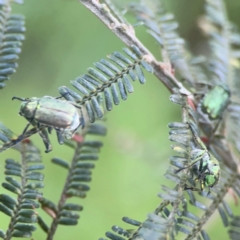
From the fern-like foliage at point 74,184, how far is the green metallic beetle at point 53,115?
0.37 metres

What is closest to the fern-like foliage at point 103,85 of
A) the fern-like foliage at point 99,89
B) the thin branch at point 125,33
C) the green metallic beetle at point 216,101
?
the fern-like foliage at point 99,89

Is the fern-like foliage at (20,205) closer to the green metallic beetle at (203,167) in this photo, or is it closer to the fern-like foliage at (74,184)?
the fern-like foliage at (74,184)

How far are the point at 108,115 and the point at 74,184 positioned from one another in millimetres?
1843

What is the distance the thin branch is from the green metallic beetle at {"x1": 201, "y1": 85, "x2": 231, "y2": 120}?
180 millimetres

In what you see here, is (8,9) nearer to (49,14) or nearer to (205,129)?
(205,129)

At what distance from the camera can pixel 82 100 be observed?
1.36 m

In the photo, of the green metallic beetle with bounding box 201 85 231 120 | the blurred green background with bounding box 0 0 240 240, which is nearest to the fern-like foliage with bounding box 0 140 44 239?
the green metallic beetle with bounding box 201 85 231 120

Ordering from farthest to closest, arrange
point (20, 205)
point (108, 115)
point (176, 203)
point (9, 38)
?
point (108, 115), point (9, 38), point (20, 205), point (176, 203)

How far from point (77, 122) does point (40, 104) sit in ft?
0.52

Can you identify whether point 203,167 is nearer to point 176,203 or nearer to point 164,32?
point 176,203

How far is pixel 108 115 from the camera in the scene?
351 centimetres

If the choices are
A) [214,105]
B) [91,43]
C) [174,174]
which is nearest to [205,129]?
[214,105]

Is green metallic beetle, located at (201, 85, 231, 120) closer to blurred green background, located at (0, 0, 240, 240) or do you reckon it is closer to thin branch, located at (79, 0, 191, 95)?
thin branch, located at (79, 0, 191, 95)

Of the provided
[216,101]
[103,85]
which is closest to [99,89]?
[103,85]
